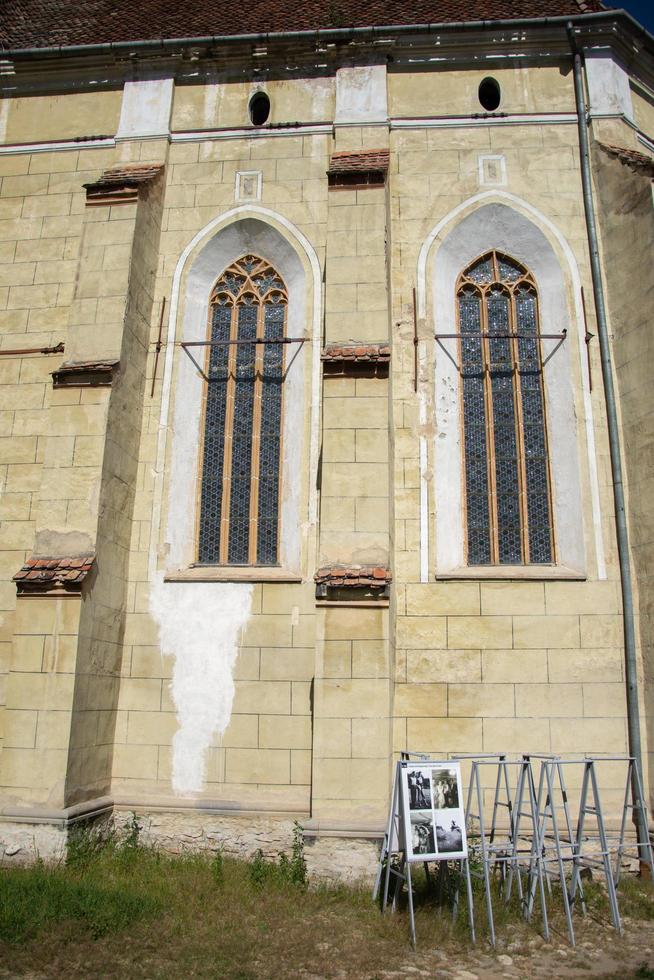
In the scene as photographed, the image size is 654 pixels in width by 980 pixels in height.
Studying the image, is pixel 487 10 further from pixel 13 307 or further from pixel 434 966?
pixel 434 966

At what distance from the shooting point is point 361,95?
11367 mm

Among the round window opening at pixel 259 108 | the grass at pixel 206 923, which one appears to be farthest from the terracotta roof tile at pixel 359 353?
the grass at pixel 206 923

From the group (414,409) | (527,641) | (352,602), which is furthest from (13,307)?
(527,641)

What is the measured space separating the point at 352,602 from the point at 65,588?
10.4 ft

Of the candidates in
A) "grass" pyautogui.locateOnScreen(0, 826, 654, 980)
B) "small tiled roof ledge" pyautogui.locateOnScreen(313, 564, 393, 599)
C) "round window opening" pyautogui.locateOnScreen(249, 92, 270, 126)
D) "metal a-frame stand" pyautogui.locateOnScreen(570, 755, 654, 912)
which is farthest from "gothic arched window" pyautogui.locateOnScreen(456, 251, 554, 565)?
"grass" pyautogui.locateOnScreen(0, 826, 654, 980)

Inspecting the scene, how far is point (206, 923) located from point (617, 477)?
262 inches

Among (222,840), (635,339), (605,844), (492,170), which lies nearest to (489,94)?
(492,170)

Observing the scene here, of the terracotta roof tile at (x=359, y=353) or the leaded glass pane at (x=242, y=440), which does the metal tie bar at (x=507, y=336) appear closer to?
the terracotta roof tile at (x=359, y=353)

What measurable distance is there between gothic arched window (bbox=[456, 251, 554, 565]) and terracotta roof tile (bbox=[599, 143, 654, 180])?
1.82 m

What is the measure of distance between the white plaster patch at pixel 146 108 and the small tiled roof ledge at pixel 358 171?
2.90 meters

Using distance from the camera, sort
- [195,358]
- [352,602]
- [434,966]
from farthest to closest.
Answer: [195,358], [352,602], [434,966]

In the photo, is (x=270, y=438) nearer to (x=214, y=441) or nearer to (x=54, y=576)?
(x=214, y=441)

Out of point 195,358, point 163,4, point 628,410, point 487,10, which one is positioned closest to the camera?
point 628,410

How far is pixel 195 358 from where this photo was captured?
10.9 meters
